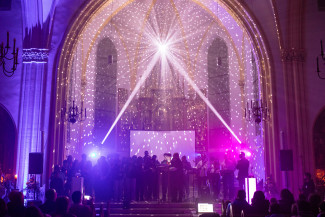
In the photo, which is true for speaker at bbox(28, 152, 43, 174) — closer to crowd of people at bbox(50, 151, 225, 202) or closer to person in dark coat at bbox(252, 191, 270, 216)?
crowd of people at bbox(50, 151, 225, 202)

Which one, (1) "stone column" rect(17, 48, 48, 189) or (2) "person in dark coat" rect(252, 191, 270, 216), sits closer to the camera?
(2) "person in dark coat" rect(252, 191, 270, 216)

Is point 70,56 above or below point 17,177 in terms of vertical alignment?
above

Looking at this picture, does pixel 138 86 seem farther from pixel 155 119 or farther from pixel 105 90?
pixel 155 119

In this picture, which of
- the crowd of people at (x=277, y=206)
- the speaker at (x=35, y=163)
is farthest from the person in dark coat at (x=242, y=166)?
the speaker at (x=35, y=163)

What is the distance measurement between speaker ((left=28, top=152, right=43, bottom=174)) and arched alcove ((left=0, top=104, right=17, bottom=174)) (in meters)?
1.98

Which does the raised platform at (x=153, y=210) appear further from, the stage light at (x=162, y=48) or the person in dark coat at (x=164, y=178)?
the stage light at (x=162, y=48)

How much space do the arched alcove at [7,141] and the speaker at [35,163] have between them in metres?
1.98

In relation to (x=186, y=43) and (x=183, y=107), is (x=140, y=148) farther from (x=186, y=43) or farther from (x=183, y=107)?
(x=186, y=43)

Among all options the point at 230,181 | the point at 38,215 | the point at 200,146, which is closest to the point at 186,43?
the point at 200,146

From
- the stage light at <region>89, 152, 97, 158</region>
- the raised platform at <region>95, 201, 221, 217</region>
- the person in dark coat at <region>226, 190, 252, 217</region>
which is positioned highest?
the stage light at <region>89, 152, 97, 158</region>

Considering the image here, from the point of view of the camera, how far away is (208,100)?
1736 centimetres

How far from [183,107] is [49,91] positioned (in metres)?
6.91

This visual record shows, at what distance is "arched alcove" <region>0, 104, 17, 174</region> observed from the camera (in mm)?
11984

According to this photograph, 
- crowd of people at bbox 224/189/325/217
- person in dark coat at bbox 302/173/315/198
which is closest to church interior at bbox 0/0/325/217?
person in dark coat at bbox 302/173/315/198
